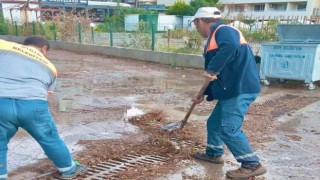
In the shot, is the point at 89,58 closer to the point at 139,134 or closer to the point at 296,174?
the point at 139,134

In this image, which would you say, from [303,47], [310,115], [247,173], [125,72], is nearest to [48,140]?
[247,173]

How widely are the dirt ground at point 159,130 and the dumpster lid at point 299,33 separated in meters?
1.08

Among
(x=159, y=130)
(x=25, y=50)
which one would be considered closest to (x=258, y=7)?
(x=159, y=130)

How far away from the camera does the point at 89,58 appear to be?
14.0 m

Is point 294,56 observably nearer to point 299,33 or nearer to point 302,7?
point 299,33

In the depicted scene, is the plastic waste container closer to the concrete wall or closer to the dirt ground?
the dirt ground

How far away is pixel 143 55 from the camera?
41.6 ft

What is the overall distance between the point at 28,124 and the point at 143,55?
32.7 ft

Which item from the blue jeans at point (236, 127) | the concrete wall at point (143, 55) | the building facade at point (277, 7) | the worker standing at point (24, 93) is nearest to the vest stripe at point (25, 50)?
the worker standing at point (24, 93)

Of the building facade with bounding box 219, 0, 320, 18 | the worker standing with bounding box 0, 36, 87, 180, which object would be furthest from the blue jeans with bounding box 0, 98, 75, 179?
the building facade with bounding box 219, 0, 320, 18

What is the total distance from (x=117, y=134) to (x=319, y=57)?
5.27 m

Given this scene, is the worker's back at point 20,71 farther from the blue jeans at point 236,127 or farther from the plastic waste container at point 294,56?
the plastic waste container at point 294,56

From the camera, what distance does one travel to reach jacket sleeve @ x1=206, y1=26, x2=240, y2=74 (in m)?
3.11

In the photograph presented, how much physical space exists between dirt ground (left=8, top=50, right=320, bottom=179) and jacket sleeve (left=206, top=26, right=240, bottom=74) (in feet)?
3.91
